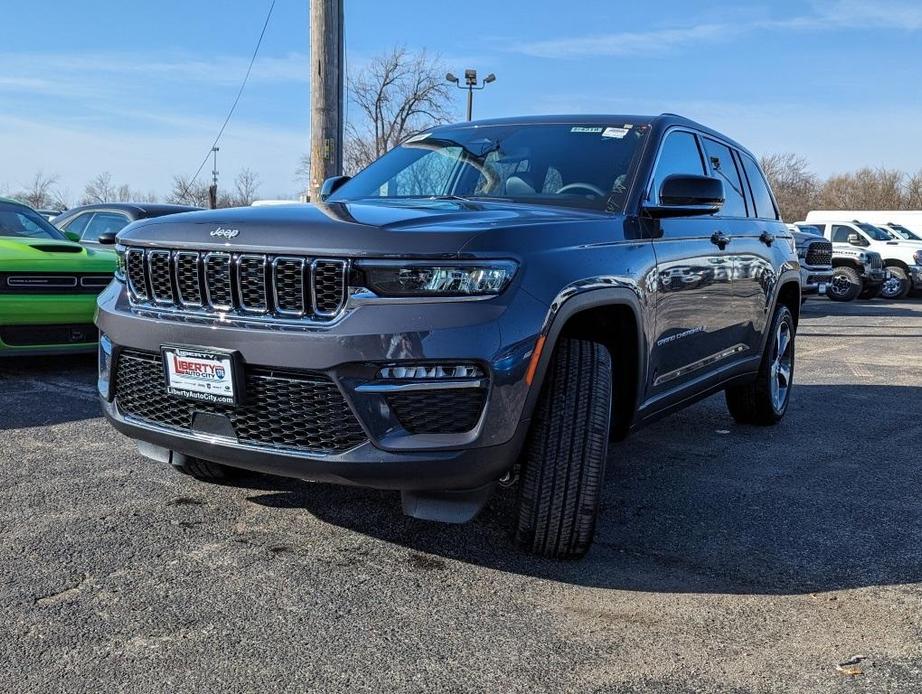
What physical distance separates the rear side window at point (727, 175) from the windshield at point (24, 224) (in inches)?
201

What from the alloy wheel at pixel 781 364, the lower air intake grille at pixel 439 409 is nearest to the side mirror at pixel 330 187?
the lower air intake grille at pixel 439 409

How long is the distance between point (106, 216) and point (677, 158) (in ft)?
23.0

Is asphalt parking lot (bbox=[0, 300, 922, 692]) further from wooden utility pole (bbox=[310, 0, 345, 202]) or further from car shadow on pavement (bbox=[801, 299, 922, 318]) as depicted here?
car shadow on pavement (bbox=[801, 299, 922, 318])

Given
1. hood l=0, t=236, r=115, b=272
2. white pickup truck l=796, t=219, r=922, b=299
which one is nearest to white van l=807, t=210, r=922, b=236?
white pickup truck l=796, t=219, r=922, b=299

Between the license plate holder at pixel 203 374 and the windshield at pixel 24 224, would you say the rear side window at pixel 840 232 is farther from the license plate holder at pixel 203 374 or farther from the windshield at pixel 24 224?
the license plate holder at pixel 203 374

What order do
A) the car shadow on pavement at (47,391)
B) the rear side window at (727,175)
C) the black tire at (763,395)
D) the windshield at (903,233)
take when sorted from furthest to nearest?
the windshield at (903,233) → the black tire at (763,395) → the car shadow on pavement at (47,391) → the rear side window at (727,175)

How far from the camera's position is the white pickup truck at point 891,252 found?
2097cm

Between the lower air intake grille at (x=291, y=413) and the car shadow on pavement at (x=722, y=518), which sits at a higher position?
the lower air intake grille at (x=291, y=413)

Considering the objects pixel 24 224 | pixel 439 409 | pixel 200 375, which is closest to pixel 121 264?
pixel 200 375

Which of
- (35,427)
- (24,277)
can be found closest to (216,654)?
(35,427)

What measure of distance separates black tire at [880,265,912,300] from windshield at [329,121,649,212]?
19326 millimetres

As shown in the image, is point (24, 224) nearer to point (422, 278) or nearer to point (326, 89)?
point (326, 89)

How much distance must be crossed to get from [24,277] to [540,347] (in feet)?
15.5

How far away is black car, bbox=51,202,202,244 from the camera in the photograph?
30.2ft
